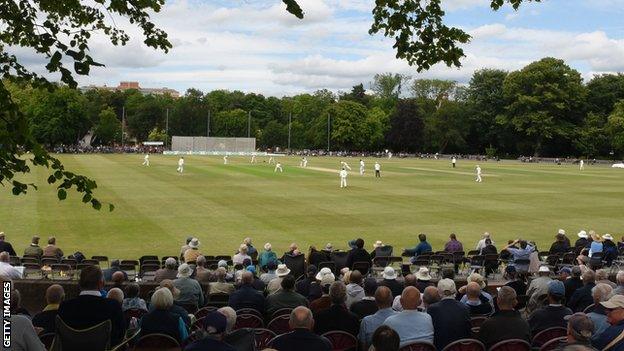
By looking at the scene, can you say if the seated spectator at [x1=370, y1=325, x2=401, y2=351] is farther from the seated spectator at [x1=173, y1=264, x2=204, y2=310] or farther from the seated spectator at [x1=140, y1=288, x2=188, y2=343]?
the seated spectator at [x1=173, y1=264, x2=204, y2=310]

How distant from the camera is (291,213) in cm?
2955

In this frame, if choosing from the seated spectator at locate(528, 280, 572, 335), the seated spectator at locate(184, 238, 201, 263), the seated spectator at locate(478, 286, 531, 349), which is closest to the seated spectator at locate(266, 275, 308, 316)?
the seated spectator at locate(478, 286, 531, 349)

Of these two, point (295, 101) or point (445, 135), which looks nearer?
point (445, 135)

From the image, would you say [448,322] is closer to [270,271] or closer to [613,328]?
[613,328]

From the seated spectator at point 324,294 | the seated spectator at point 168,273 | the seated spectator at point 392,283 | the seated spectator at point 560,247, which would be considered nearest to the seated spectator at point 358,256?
the seated spectator at point 324,294

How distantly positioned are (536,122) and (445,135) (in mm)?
18722

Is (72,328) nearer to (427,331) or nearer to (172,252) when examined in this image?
(427,331)

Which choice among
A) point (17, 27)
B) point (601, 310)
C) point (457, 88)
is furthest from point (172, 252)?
point (457, 88)

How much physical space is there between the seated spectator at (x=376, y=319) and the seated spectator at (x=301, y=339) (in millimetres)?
1255

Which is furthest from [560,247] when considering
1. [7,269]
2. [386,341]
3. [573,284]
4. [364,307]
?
[386,341]

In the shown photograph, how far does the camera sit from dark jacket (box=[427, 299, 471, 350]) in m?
8.11

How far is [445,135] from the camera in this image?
123 meters

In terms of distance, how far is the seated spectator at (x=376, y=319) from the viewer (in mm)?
7844

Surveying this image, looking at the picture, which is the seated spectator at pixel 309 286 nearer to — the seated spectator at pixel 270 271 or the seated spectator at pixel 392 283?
the seated spectator at pixel 270 271
